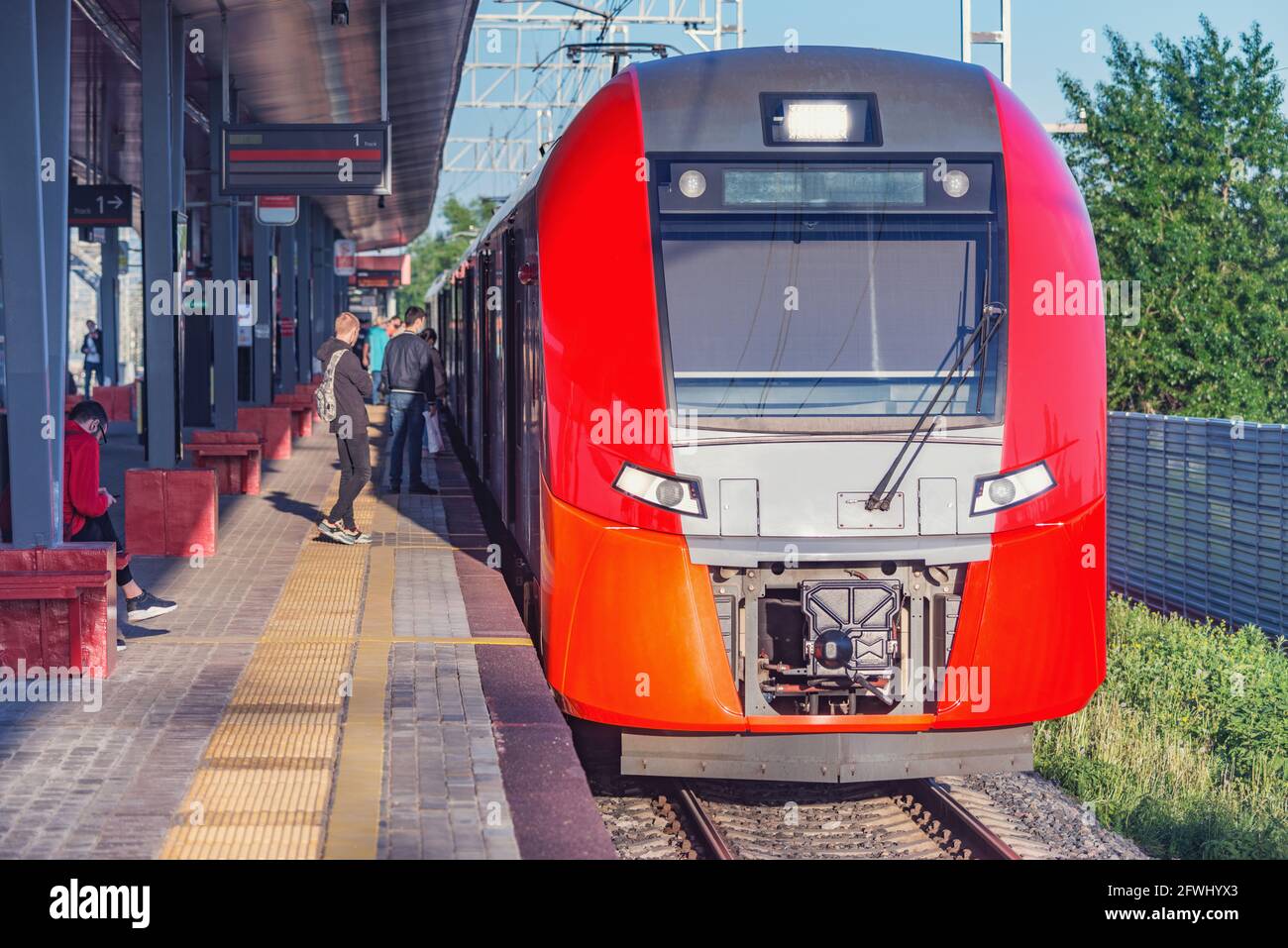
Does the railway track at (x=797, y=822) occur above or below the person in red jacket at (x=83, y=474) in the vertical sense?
below

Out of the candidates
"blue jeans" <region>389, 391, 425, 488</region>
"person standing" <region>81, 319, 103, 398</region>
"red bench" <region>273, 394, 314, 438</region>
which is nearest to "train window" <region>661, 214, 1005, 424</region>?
"blue jeans" <region>389, 391, 425, 488</region>

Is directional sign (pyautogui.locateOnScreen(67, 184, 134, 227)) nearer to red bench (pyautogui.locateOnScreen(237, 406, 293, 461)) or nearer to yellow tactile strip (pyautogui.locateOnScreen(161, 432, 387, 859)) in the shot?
red bench (pyautogui.locateOnScreen(237, 406, 293, 461))

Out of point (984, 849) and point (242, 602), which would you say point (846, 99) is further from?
point (242, 602)

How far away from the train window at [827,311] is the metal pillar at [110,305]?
27846mm

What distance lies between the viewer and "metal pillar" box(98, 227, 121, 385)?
34281mm

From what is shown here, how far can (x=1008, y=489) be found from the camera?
22.7 ft

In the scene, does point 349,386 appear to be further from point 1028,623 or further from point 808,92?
point 1028,623

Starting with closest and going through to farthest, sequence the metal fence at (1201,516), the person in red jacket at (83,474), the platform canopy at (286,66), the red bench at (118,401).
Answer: the person in red jacket at (83,474) → the metal fence at (1201,516) → the platform canopy at (286,66) → the red bench at (118,401)

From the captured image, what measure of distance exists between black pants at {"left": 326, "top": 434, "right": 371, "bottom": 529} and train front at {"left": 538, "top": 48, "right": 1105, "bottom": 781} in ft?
21.0

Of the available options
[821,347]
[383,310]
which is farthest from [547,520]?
[383,310]

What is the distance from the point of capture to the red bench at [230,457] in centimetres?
1741

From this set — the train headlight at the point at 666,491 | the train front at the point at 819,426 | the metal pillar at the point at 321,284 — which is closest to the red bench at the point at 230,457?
the train front at the point at 819,426

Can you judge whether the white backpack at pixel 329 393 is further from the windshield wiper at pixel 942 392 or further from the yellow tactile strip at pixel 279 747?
the windshield wiper at pixel 942 392
